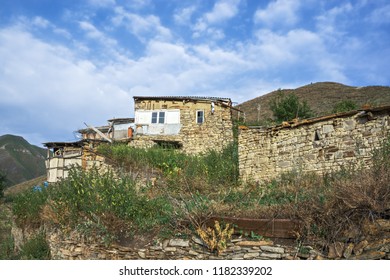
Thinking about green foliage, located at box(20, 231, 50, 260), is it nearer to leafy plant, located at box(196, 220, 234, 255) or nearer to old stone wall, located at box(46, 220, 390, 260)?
old stone wall, located at box(46, 220, 390, 260)

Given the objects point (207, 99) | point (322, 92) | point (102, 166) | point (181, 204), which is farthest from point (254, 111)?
point (181, 204)

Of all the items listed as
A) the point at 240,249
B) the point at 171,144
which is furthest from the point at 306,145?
the point at 171,144

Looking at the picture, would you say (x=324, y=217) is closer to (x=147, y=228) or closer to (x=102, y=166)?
(x=147, y=228)

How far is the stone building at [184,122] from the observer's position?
74.9 feet

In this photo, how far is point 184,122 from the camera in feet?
76.1

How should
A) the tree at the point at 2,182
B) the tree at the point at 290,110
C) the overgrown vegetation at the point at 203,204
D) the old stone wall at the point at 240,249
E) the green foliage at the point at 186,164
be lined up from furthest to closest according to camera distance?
1. the tree at the point at 290,110
2. the tree at the point at 2,182
3. the green foliage at the point at 186,164
4. the overgrown vegetation at the point at 203,204
5. the old stone wall at the point at 240,249

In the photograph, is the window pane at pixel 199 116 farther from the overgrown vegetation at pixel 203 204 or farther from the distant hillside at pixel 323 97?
the overgrown vegetation at pixel 203 204

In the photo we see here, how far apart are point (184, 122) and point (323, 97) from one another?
980 inches

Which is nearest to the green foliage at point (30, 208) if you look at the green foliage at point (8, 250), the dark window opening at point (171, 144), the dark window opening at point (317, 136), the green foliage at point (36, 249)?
the green foliage at point (8, 250)

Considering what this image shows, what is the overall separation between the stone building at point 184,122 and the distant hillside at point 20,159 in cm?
2585

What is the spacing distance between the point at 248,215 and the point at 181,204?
1.55 metres

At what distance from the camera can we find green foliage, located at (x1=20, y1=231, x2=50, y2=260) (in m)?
8.98

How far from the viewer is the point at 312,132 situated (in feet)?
35.4

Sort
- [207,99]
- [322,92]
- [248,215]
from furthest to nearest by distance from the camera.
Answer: [322,92], [207,99], [248,215]
